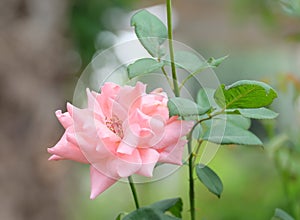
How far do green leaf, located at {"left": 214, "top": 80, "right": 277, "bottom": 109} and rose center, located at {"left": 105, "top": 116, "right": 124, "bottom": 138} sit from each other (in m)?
0.06

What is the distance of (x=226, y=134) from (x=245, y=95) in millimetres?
49

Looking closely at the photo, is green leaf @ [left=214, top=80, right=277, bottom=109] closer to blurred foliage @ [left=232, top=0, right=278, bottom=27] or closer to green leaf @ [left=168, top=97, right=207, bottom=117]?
green leaf @ [left=168, top=97, right=207, bottom=117]

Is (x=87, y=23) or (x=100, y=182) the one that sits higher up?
(x=100, y=182)

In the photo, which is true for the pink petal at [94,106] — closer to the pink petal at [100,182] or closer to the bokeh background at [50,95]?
the pink petal at [100,182]

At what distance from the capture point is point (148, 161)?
1.01 ft

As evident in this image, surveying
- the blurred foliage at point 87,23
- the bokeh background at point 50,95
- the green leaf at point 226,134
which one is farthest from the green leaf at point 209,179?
the blurred foliage at point 87,23

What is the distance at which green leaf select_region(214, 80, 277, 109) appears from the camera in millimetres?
327

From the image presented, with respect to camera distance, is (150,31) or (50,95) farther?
(50,95)

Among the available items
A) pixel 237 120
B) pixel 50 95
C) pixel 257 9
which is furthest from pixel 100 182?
pixel 50 95

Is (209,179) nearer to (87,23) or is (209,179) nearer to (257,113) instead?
(257,113)

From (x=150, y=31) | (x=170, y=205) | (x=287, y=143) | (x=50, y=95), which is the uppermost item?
(x=150, y=31)

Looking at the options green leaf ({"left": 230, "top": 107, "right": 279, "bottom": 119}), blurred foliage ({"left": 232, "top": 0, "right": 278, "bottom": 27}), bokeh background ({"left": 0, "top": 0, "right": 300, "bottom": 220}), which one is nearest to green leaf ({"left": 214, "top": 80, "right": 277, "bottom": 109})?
green leaf ({"left": 230, "top": 107, "right": 279, "bottom": 119})

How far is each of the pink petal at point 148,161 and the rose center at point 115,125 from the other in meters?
0.02

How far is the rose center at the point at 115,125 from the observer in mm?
324
